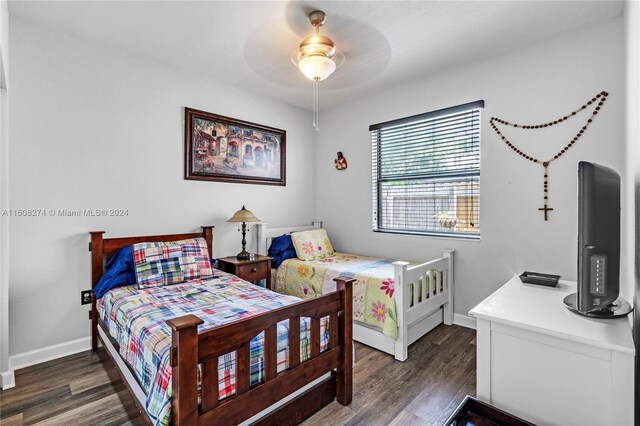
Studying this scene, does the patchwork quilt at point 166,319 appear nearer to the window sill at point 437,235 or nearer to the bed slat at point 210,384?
the bed slat at point 210,384

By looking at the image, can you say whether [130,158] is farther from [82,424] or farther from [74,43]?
[82,424]

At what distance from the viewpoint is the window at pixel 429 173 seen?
9.93 feet

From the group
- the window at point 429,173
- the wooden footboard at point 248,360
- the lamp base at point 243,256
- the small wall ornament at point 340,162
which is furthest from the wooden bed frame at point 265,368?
the small wall ornament at point 340,162

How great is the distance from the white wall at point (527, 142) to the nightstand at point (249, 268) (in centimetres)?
142

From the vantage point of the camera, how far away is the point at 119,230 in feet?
8.98

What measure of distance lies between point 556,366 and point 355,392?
1.22 meters

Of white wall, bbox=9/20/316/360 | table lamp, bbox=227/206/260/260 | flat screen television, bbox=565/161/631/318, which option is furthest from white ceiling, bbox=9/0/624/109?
flat screen television, bbox=565/161/631/318

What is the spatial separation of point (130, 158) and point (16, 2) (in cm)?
121

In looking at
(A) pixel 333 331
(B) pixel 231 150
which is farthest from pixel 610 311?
(B) pixel 231 150

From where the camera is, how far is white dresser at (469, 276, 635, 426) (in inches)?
41.1

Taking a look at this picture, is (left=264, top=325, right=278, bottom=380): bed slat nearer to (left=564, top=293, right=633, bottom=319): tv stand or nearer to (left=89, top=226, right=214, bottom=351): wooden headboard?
(left=564, top=293, right=633, bottom=319): tv stand

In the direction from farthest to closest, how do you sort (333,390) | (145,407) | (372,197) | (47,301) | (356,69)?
(372,197), (356,69), (47,301), (333,390), (145,407)

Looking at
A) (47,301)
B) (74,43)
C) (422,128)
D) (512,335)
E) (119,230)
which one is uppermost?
(74,43)

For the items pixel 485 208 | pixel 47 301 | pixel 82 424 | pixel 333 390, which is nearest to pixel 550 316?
pixel 333 390
